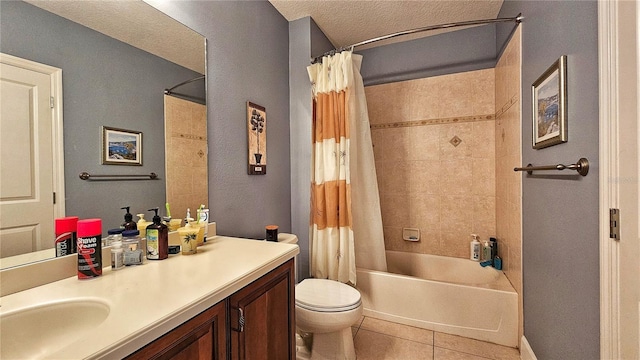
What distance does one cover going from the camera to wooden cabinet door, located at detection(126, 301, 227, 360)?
0.61 metres

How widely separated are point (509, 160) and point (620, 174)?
1250mm

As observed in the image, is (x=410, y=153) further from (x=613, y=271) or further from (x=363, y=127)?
(x=613, y=271)

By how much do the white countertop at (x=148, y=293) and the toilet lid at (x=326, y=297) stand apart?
515 mm

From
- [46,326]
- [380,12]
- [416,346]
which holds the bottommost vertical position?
[416,346]

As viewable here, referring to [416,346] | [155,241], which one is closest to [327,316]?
[416,346]

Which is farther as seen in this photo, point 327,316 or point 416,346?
point 416,346

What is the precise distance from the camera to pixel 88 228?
865mm

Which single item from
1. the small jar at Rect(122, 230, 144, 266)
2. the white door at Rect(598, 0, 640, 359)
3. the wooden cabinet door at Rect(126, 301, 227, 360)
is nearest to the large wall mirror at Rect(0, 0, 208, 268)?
the small jar at Rect(122, 230, 144, 266)

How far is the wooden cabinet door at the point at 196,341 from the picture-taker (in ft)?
2.01

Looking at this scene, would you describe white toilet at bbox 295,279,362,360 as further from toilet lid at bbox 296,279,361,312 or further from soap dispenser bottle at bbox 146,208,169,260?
soap dispenser bottle at bbox 146,208,169,260

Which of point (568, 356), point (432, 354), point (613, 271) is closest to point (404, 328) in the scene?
point (432, 354)

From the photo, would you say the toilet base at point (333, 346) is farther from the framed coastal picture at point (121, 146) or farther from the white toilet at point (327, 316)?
the framed coastal picture at point (121, 146)

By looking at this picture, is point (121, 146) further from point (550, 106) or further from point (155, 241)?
point (550, 106)

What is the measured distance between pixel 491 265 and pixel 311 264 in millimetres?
1568
